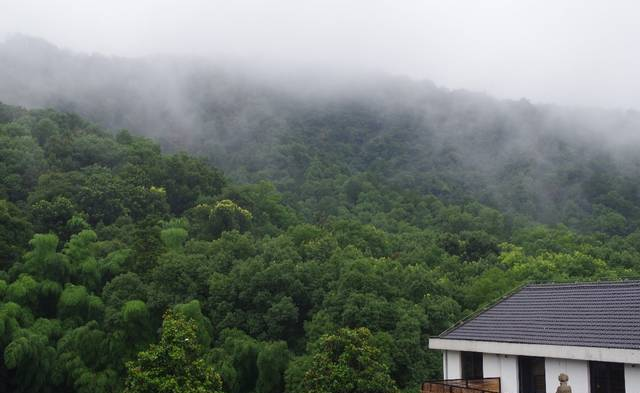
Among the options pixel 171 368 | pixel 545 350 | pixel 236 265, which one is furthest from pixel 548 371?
pixel 236 265

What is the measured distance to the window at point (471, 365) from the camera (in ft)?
56.7

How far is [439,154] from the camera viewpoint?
84.4 metres

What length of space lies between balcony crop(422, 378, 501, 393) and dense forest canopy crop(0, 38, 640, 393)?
7.51 ft

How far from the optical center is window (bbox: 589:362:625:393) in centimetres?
1361

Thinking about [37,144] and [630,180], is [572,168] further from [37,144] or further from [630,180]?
[37,144]

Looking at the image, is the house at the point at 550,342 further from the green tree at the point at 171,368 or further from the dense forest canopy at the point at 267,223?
the green tree at the point at 171,368

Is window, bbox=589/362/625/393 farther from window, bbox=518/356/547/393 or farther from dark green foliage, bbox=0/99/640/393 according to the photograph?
dark green foliage, bbox=0/99/640/393

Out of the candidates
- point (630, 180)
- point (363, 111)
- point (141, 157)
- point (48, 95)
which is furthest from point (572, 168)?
point (48, 95)

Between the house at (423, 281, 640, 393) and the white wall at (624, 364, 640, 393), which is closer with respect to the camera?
the white wall at (624, 364, 640, 393)

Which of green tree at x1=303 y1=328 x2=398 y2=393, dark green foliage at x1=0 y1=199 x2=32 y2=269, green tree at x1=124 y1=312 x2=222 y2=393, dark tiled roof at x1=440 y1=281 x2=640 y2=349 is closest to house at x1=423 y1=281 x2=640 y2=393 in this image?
dark tiled roof at x1=440 y1=281 x2=640 y2=349

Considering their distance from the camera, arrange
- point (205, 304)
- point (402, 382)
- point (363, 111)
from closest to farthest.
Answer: point (402, 382) < point (205, 304) < point (363, 111)

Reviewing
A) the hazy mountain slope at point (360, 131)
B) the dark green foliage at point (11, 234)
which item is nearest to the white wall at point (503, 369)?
the dark green foliage at point (11, 234)

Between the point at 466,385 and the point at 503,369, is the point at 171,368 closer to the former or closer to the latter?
the point at 466,385

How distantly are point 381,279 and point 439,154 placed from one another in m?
57.4
